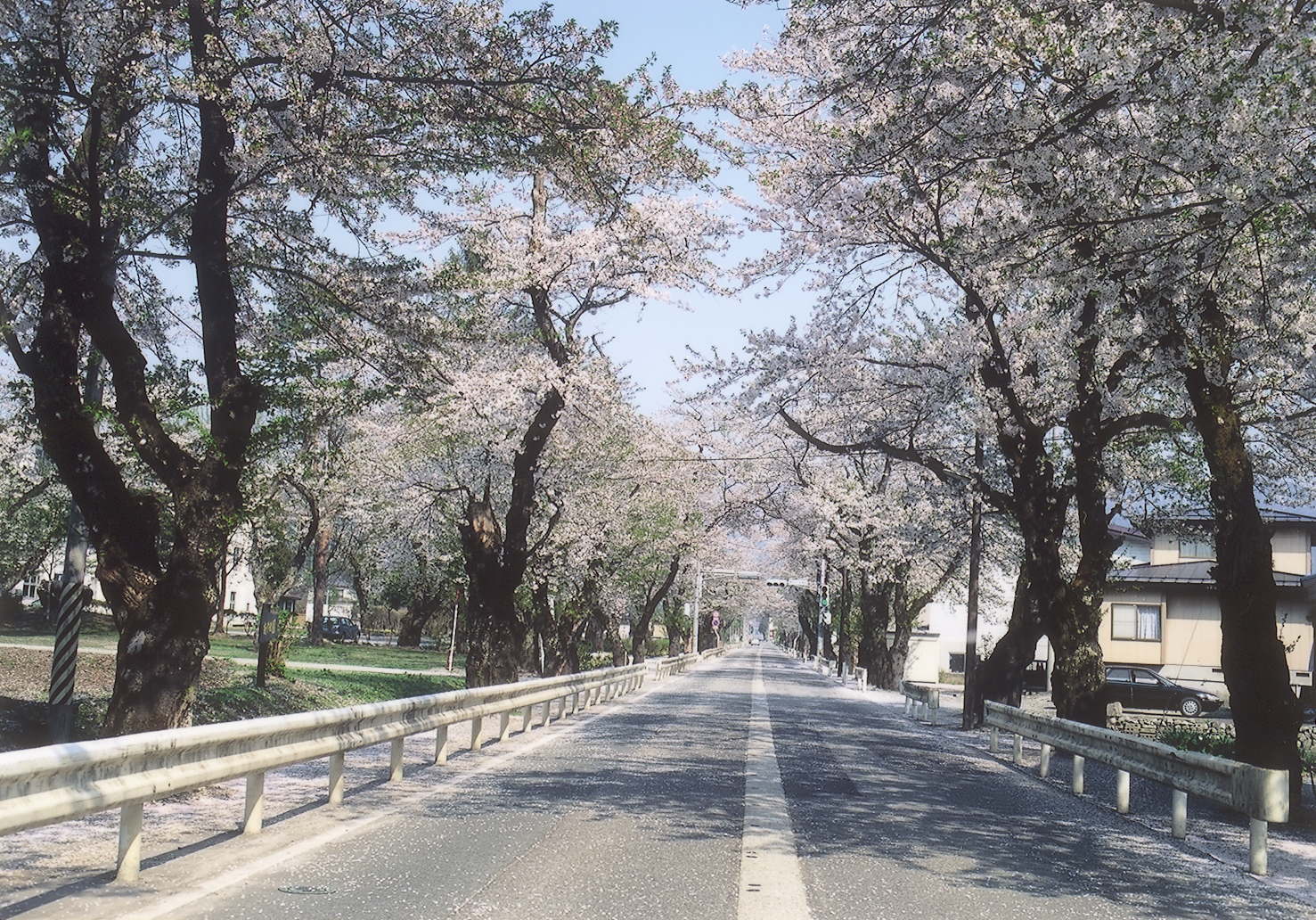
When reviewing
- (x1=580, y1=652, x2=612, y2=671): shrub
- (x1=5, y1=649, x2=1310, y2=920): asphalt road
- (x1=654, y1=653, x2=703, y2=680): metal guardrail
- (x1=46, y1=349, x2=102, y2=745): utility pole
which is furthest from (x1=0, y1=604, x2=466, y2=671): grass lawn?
(x1=5, y1=649, x2=1310, y2=920): asphalt road

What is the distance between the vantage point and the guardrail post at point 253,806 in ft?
26.5

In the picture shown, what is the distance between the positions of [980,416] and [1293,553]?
103 feet

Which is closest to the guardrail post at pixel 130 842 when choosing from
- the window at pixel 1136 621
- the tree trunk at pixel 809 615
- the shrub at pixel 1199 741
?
the shrub at pixel 1199 741

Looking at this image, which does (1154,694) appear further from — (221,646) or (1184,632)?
(221,646)

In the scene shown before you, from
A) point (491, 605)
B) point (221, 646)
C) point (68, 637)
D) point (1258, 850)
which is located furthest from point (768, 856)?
point (221, 646)

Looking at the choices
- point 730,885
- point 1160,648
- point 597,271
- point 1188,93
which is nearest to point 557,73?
point 1188,93

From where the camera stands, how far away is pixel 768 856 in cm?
775

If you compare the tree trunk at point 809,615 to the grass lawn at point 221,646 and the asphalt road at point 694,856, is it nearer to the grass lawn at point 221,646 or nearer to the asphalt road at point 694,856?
the grass lawn at point 221,646

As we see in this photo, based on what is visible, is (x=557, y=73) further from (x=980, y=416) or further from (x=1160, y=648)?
(x=1160, y=648)

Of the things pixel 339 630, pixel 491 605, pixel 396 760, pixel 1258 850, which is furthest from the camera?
pixel 339 630

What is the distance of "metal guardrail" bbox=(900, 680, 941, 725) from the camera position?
2625 cm

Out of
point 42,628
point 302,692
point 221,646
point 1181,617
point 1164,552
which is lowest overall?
point 221,646

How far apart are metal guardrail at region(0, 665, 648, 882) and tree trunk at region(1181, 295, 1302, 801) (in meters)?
8.54

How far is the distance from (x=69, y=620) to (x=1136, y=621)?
43542 millimetres
